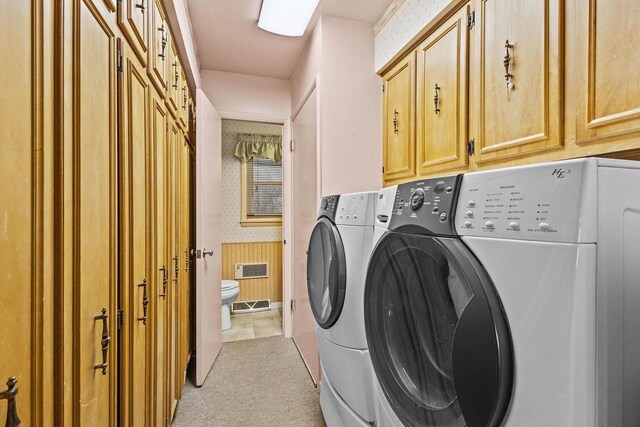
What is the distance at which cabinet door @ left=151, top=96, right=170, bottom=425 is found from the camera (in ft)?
4.23

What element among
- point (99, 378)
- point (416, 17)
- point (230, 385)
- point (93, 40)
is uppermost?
point (416, 17)

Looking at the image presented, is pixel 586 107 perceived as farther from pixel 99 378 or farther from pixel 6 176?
pixel 99 378

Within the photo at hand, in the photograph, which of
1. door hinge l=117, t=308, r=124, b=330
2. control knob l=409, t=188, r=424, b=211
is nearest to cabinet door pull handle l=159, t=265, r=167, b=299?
door hinge l=117, t=308, r=124, b=330

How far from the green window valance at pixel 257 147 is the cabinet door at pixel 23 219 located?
3.13 m

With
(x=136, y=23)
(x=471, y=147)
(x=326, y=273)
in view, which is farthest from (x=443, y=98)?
(x=136, y=23)

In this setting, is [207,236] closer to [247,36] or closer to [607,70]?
[247,36]

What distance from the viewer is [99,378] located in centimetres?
77

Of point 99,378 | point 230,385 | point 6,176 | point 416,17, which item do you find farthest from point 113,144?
point 230,385

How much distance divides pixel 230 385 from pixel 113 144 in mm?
1802

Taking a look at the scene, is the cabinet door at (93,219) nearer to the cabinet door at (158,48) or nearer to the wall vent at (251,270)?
the cabinet door at (158,48)

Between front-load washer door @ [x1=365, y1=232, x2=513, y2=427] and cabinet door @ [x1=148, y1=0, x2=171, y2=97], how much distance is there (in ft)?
3.66

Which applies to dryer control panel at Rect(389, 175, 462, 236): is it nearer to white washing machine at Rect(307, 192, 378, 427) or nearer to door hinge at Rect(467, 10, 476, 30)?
white washing machine at Rect(307, 192, 378, 427)

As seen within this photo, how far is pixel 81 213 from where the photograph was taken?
0.67 metres

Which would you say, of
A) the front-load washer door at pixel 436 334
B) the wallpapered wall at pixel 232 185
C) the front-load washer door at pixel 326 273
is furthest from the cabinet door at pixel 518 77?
the wallpapered wall at pixel 232 185
